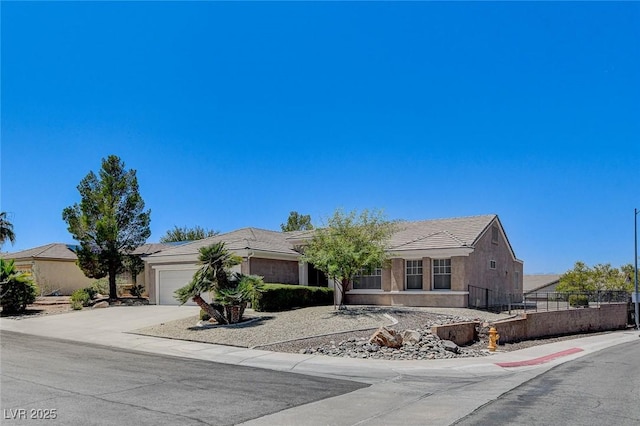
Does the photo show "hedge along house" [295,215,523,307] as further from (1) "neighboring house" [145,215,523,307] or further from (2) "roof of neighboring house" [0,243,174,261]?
(2) "roof of neighboring house" [0,243,174,261]

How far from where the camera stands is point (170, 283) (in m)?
31.6

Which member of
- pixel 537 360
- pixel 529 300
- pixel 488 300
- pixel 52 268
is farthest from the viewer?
pixel 52 268

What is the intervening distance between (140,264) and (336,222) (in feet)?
66.5

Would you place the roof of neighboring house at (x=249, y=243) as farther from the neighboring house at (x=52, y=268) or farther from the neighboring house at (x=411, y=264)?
the neighboring house at (x=52, y=268)

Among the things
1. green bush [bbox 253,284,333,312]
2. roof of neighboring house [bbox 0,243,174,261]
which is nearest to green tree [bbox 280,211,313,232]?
roof of neighboring house [bbox 0,243,174,261]

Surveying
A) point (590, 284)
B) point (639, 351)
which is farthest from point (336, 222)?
point (590, 284)

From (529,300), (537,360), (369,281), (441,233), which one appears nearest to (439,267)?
(441,233)

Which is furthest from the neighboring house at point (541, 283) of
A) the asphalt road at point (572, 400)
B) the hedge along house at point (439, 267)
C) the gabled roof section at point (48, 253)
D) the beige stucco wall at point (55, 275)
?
the gabled roof section at point (48, 253)

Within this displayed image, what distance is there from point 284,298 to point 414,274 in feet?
24.9

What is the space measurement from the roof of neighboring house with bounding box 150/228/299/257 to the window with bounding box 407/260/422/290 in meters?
7.01

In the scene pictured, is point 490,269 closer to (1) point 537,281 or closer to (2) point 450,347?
(2) point 450,347

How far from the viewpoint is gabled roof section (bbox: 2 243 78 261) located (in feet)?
130

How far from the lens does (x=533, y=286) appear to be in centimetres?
5322

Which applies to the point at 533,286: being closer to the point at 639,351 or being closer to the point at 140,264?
the point at 639,351
